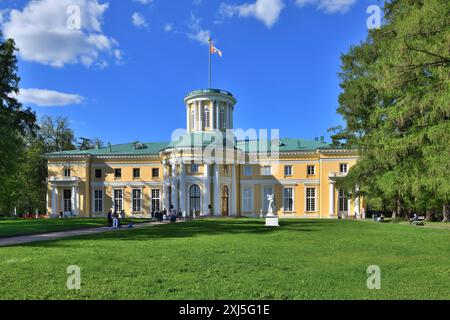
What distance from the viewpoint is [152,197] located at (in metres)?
56.3

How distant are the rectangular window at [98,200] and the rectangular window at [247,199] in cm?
1996

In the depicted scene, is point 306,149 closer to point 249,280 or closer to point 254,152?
point 254,152

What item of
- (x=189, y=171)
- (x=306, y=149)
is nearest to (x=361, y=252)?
(x=189, y=171)

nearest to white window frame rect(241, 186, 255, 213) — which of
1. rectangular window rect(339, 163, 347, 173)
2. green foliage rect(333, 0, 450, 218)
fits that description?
rectangular window rect(339, 163, 347, 173)

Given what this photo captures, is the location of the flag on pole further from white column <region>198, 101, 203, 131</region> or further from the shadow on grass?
the shadow on grass

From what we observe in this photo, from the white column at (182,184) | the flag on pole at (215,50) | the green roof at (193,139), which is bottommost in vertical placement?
the white column at (182,184)

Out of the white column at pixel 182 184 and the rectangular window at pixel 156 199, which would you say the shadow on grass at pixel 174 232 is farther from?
the rectangular window at pixel 156 199

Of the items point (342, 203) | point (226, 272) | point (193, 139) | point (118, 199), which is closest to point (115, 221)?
point (226, 272)

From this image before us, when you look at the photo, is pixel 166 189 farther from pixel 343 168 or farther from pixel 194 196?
pixel 343 168

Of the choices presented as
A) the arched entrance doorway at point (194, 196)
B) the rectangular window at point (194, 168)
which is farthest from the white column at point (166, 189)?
the rectangular window at point (194, 168)

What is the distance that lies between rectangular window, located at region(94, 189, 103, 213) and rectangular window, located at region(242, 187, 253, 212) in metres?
20.0

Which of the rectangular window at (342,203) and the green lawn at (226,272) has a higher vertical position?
the green lawn at (226,272)

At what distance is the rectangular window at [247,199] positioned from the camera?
2174 inches
